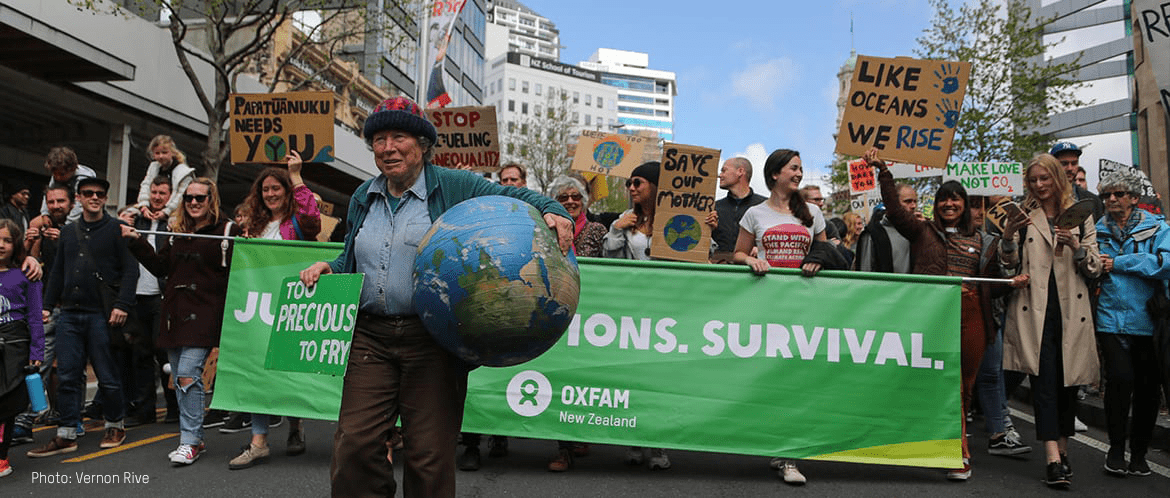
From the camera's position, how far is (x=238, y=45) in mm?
28188

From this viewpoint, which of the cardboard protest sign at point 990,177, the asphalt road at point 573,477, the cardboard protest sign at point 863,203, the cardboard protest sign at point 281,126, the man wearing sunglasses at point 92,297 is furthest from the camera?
the cardboard protest sign at point 863,203

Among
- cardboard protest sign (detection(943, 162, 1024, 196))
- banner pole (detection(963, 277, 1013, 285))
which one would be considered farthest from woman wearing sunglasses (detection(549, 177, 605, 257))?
cardboard protest sign (detection(943, 162, 1024, 196))

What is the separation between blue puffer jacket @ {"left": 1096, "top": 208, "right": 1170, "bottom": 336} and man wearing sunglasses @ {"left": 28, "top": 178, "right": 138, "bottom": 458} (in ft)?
21.8

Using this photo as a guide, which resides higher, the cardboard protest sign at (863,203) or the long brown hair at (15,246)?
the cardboard protest sign at (863,203)

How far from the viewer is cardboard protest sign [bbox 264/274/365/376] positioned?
3598 mm

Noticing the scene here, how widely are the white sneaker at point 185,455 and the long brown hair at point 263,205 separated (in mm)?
1549

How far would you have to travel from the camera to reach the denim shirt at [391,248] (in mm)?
3604

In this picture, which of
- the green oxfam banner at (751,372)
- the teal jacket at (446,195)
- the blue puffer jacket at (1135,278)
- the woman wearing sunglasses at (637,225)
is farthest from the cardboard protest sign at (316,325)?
the blue puffer jacket at (1135,278)

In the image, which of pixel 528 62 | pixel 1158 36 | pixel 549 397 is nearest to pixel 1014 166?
pixel 1158 36

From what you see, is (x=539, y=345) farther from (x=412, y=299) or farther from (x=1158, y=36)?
(x=1158, y=36)

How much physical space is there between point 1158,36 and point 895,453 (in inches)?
117

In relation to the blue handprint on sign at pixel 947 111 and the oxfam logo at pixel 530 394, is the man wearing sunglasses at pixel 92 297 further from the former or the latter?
the blue handprint on sign at pixel 947 111

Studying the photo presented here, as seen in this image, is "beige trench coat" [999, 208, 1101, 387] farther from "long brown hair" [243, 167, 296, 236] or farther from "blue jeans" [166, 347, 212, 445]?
"blue jeans" [166, 347, 212, 445]

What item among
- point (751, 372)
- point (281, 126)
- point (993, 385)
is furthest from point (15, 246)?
point (993, 385)
